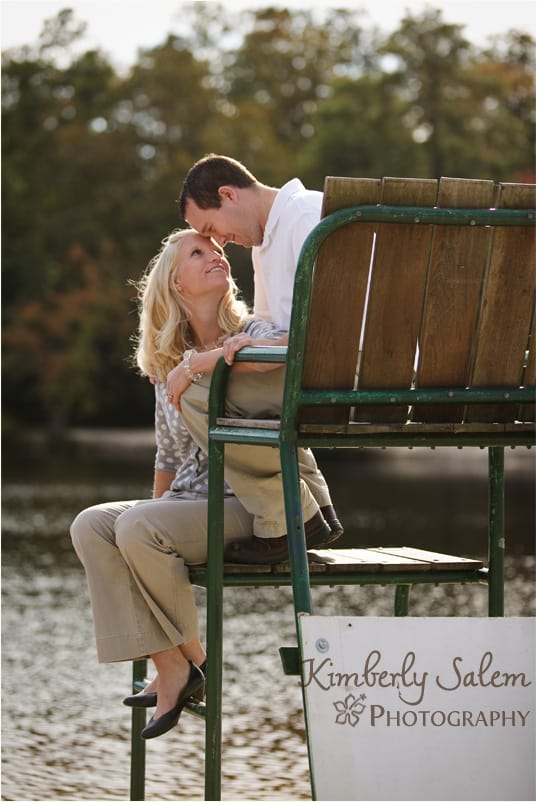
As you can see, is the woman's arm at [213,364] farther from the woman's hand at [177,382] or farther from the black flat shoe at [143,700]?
the black flat shoe at [143,700]

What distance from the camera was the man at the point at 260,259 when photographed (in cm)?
403

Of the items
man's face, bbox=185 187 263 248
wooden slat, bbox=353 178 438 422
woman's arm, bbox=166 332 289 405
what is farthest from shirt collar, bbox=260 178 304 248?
wooden slat, bbox=353 178 438 422

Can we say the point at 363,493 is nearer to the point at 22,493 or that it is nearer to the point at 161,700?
the point at 22,493

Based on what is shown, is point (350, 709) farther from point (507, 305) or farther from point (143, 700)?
point (143, 700)

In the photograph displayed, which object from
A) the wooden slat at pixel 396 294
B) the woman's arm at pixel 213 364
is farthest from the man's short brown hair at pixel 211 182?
the wooden slat at pixel 396 294

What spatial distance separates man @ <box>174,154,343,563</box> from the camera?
4.03 metres

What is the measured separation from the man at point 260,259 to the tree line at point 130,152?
4320cm

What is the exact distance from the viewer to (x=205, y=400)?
4.04 m

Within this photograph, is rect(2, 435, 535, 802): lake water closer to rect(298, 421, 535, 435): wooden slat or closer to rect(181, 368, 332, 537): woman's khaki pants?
rect(181, 368, 332, 537): woman's khaki pants

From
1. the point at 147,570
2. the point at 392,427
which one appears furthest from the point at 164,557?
the point at 392,427

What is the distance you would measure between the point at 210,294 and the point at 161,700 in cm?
111

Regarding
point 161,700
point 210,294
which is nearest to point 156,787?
point 161,700

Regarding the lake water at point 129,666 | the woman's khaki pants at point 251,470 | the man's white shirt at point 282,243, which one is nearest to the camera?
the woman's khaki pants at point 251,470

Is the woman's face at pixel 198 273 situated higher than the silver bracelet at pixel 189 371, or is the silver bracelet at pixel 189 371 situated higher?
the woman's face at pixel 198 273
